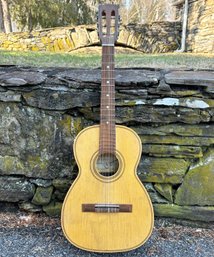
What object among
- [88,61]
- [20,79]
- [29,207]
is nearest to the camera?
[20,79]

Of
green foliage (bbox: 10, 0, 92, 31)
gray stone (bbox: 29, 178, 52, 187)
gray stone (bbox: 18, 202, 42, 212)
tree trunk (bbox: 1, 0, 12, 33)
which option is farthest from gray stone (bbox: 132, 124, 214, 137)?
tree trunk (bbox: 1, 0, 12, 33)

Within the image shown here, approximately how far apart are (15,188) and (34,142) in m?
0.43

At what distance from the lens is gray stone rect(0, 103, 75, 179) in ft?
7.60

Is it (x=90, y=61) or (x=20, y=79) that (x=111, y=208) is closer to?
(x=20, y=79)

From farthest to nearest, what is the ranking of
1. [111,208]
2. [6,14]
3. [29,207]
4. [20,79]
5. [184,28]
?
[6,14] → [184,28] → [29,207] → [20,79] → [111,208]

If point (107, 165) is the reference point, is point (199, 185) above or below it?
below

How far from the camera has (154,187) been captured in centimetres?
241

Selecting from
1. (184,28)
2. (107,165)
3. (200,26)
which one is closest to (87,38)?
(184,28)

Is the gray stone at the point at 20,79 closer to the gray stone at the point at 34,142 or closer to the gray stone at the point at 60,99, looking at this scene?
the gray stone at the point at 60,99

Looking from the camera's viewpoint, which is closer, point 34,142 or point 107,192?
point 107,192

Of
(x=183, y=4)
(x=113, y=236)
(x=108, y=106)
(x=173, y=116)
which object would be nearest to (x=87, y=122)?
(x=108, y=106)

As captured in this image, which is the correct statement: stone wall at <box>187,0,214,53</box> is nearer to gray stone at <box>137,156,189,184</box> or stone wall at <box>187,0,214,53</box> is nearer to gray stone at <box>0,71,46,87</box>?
gray stone at <box>137,156,189,184</box>

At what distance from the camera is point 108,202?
2035mm

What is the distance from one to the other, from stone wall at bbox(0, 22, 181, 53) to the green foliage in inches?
115
